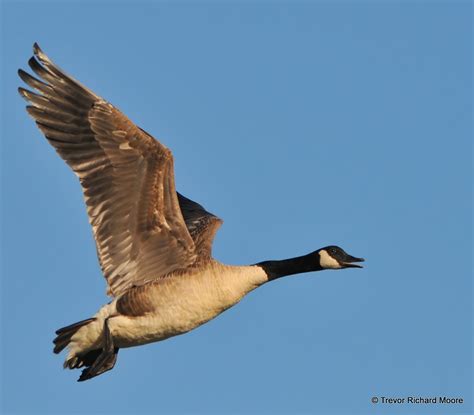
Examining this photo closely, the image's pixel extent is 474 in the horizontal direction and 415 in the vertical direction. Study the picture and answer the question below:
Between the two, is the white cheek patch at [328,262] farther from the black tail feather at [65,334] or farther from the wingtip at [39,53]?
the wingtip at [39,53]

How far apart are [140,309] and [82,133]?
2.44m

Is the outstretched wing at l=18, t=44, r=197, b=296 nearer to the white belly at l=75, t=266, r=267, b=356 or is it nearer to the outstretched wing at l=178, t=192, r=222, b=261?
the white belly at l=75, t=266, r=267, b=356

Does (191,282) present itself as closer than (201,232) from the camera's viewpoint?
Yes

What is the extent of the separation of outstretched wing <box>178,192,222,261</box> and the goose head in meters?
1.57

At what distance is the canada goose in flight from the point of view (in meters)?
19.0

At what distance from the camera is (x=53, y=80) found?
19172mm

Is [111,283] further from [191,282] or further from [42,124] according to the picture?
[42,124]

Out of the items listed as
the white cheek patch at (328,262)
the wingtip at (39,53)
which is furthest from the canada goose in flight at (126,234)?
the white cheek patch at (328,262)

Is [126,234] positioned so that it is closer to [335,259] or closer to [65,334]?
[65,334]

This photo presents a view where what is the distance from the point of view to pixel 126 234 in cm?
1936

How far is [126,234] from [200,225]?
1.99 meters

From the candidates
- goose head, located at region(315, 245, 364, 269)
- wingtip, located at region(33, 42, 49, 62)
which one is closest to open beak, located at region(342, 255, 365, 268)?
goose head, located at region(315, 245, 364, 269)

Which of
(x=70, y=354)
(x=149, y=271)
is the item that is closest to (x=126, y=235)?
(x=149, y=271)

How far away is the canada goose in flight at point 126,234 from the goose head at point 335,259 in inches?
49.8
